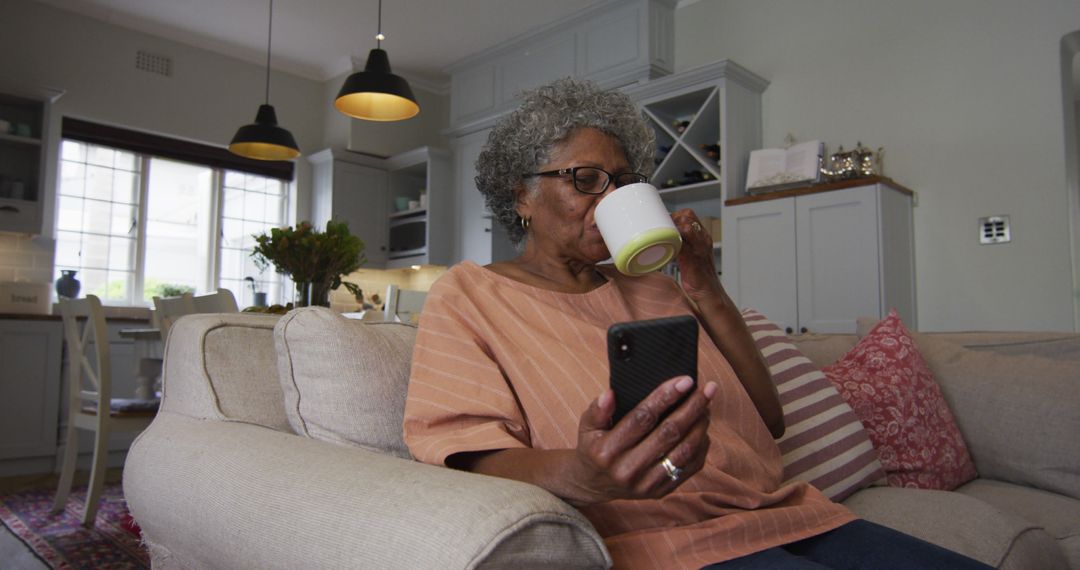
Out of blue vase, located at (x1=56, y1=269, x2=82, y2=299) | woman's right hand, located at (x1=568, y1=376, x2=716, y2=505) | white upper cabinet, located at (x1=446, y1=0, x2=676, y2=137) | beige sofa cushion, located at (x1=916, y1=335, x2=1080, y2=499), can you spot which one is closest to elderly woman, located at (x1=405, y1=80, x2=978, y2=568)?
woman's right hand, located at (x1=568, y1=376, x2=716, y2=505)

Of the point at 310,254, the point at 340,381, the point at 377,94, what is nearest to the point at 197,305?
the point at 310,254

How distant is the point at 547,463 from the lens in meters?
0.82

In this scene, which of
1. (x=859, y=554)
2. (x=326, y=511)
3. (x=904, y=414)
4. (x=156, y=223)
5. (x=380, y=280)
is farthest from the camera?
(x=380, y=280)

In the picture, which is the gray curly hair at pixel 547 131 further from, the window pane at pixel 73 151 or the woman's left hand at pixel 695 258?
the window pane at pixel 73 151

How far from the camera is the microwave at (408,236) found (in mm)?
5984

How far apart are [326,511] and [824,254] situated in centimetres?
318

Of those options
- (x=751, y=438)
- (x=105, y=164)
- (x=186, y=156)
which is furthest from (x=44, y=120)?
(x=751, y=438)

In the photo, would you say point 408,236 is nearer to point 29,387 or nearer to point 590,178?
point 29,387

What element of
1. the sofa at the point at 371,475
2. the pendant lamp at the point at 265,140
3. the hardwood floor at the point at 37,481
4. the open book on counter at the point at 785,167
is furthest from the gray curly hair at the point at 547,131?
the hardwood floor at the point at 37,481

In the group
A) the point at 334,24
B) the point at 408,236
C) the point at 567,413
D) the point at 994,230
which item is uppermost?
the point at 334,24

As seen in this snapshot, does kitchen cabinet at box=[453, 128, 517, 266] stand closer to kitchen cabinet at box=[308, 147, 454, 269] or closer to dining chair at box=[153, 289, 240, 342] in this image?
kitchen cabinet at box=[308, 147, 454, 269]

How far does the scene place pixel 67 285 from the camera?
15.7 ft

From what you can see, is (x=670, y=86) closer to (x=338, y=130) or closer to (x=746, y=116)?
(x=746, y=116)

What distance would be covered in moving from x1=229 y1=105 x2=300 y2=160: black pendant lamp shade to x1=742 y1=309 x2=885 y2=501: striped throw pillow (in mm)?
3265
